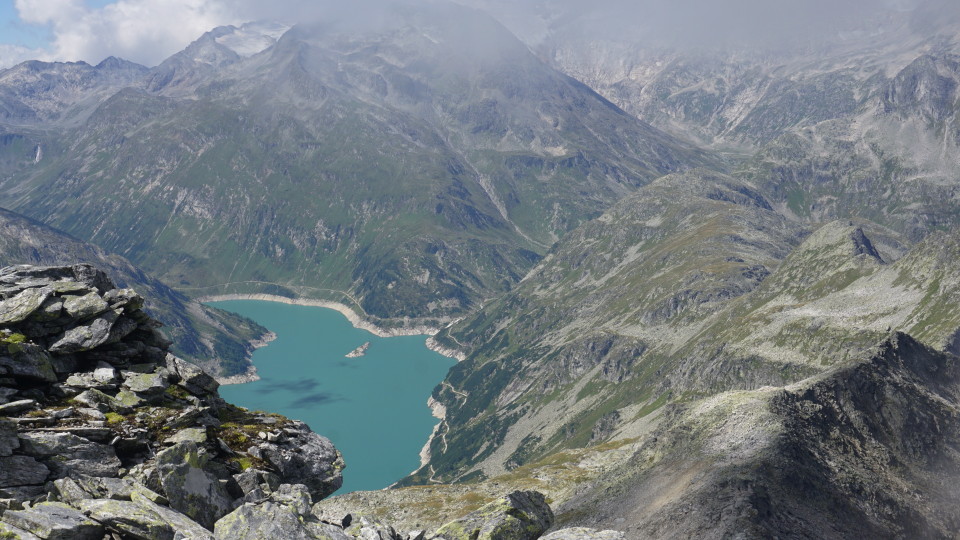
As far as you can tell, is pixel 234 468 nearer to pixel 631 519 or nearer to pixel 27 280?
pixel 27 280

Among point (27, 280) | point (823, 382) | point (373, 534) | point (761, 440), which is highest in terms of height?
point (27, 280)

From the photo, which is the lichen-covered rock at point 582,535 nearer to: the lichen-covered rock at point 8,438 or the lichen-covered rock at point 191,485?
the lichen-covered rock at point 191,485

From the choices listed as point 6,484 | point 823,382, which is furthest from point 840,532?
point 6,484

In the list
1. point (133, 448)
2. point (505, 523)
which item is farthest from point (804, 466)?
point (133, 448)

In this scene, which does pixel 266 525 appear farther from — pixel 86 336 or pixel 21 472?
pixel 86 336

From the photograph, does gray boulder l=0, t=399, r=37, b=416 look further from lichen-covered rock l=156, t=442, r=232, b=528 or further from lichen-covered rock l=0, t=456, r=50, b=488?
lichen-covered rock l=156, t=442, r=232, b=528

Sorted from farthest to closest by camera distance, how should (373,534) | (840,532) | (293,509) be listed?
(840,532) → (373,534) → (293,509)
